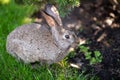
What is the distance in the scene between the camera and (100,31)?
452 cm

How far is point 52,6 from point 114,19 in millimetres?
1541

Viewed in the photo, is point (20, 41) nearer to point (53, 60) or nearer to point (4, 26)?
point (53, 60)

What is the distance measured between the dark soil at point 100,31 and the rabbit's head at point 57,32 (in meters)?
0.56

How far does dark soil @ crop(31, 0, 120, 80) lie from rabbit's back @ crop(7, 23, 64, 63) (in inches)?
22.7

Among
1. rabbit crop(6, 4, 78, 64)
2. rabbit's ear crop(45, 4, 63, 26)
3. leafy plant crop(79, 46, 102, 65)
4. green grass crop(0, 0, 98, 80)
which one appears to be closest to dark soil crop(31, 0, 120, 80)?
leafy plant crop(79, 46, 102, 65)

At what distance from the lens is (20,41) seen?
3.53 metres

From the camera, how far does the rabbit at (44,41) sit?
3398 millimetres

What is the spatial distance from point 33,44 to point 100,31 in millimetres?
1386

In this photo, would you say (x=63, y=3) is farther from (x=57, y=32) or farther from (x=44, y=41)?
(x=44, y=41)

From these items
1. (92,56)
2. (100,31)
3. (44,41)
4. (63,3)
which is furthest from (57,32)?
(100,31)

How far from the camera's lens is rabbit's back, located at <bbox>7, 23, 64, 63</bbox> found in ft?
11.3

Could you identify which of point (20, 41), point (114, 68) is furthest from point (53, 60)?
point (114, 68)

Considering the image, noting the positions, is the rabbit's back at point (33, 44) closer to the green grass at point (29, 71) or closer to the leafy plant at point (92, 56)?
the green grass at point (29, 71)

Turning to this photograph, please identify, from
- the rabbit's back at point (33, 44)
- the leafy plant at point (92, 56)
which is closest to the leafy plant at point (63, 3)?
the rabbit's back at point (33, 44)
